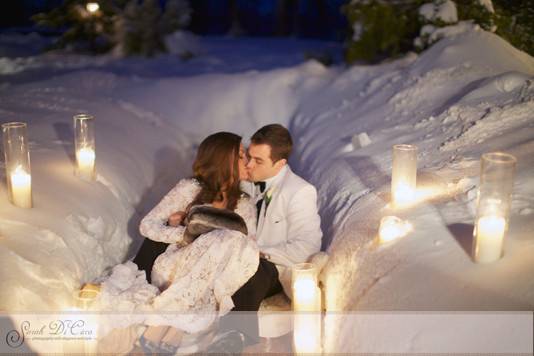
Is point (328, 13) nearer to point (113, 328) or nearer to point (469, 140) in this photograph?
point (469, 140)

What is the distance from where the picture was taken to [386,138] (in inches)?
233

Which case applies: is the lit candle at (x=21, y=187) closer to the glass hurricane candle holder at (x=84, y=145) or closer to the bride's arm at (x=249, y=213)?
the glass hurricane candle holder at (x=84, y=145)

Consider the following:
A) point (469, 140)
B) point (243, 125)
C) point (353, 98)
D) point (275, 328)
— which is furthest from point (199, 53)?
point (275, 328)

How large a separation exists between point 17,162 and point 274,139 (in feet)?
5.50

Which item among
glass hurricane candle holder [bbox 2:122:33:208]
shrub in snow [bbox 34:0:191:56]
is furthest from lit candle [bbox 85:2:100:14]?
glass hurricane candle holder [bbox 2:122:33:208]

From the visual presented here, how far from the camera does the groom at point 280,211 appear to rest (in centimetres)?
423

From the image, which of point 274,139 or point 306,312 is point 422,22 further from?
point 306,312

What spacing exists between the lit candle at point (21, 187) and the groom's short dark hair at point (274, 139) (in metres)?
1.49

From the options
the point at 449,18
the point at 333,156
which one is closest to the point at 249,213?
the point at 333,156

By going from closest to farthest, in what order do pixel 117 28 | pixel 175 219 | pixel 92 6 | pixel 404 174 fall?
pixel 404 174 < pixel 175 219 < pixel 92 6 < pixel 117 28

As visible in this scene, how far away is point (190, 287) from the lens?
371 cm

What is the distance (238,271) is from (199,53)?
10.1 metres

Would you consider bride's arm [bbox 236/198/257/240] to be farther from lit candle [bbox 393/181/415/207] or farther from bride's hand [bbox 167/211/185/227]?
lit candle [bbox 393/181/415/207]

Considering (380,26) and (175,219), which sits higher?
(380,26)
